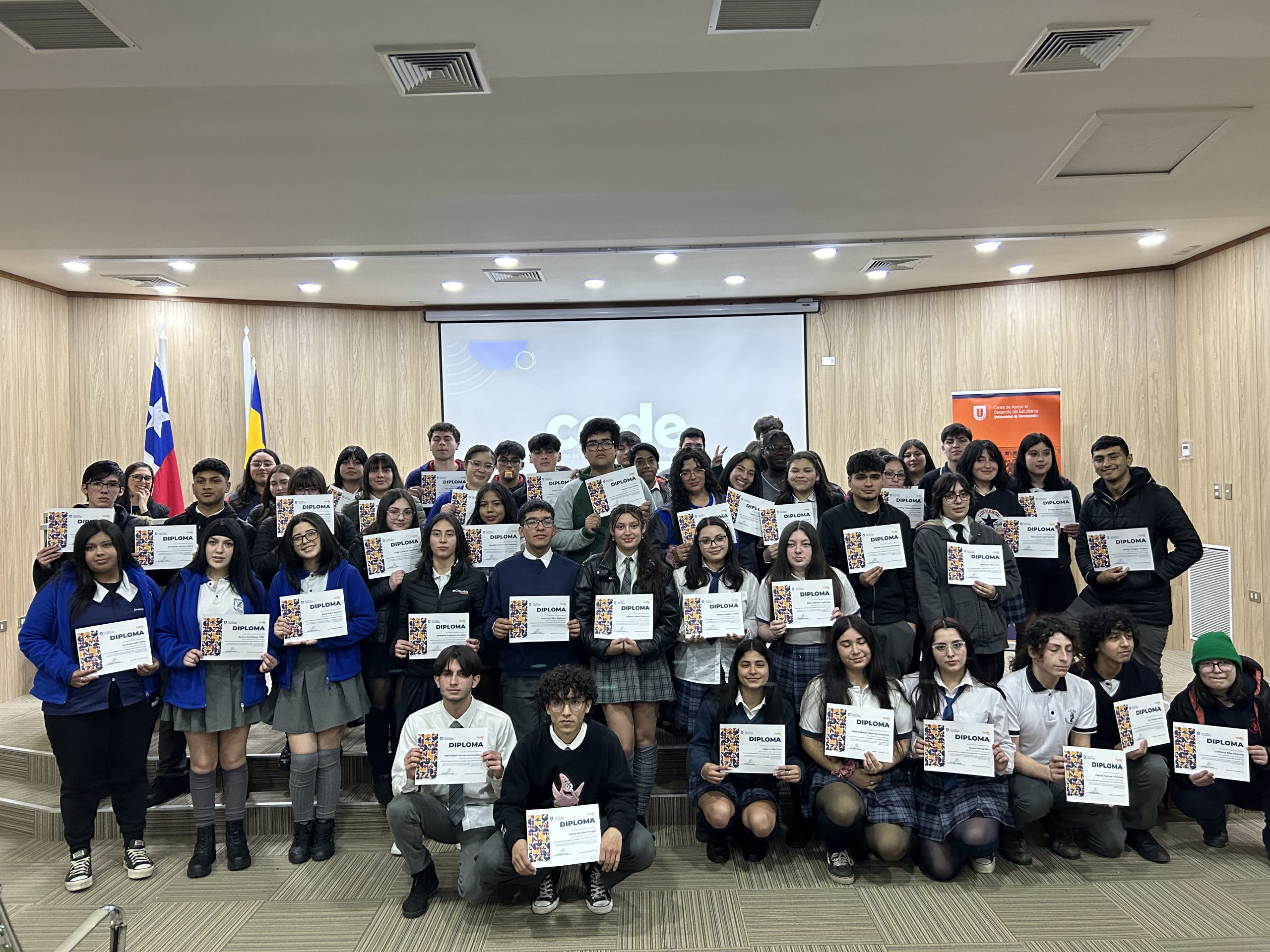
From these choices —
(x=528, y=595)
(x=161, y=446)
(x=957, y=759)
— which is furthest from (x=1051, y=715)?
(x=161, y=446)

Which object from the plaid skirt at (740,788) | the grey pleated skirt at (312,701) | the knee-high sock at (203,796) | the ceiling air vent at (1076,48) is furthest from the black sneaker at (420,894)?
the ceiling air vent at (1076,48)

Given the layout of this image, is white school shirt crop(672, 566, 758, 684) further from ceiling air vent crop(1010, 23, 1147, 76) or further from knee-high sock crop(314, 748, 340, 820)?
ceiling air vent crop(1010, 23, 1147, 76)

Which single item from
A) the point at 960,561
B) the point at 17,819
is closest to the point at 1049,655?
the point at 960,561

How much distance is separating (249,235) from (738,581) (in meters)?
4.05

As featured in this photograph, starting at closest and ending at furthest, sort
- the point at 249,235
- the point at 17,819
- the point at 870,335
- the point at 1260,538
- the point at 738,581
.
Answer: the point at 738,581 < the point at 17,819 < the point at 249,235 < the point at 1260,538 < the point at 870,335

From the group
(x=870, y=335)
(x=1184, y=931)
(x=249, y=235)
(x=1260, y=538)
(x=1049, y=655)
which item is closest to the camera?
(x=1184, y=931)

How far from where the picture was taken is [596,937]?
11.3ft

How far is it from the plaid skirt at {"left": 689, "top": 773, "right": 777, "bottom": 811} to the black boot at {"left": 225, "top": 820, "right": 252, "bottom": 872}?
2.12 metres

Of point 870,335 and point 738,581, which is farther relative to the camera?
point 870,335

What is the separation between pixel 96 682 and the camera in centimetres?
389

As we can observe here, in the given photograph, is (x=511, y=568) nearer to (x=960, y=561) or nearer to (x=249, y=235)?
(x=960, y=561)

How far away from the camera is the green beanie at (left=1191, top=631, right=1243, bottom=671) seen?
398 centimetres

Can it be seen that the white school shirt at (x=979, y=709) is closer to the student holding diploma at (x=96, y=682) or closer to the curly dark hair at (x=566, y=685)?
the curly dark hair at (x=566, y=685)

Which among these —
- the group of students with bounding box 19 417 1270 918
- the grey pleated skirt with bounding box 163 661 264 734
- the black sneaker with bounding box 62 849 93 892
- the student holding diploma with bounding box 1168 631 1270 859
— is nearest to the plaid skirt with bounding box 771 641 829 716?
the group of students with bounding box 19 417 1270 918
